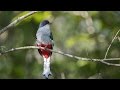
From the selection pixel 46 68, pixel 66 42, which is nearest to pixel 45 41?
pixel 46 68

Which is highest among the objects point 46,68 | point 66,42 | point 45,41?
point 66,42

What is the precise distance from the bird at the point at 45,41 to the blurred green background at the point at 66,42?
221 millimetres

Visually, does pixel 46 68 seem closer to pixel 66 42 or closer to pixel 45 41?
pixel 45 41

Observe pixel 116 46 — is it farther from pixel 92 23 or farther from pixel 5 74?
pixel 5 74

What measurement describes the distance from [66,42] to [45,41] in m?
0.62

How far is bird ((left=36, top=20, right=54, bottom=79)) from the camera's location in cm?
511

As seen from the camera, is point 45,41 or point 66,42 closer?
point 45,41

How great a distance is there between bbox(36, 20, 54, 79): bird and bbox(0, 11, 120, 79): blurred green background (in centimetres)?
22

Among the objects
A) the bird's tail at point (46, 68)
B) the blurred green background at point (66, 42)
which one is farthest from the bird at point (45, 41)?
the blurred green background at point (66, 42)

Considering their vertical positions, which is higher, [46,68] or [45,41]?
[45,41]

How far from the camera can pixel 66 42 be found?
225 inches

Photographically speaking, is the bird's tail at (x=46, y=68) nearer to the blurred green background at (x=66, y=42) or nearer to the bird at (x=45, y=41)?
the bird at (x=45, y=41)

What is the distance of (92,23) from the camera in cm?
566
